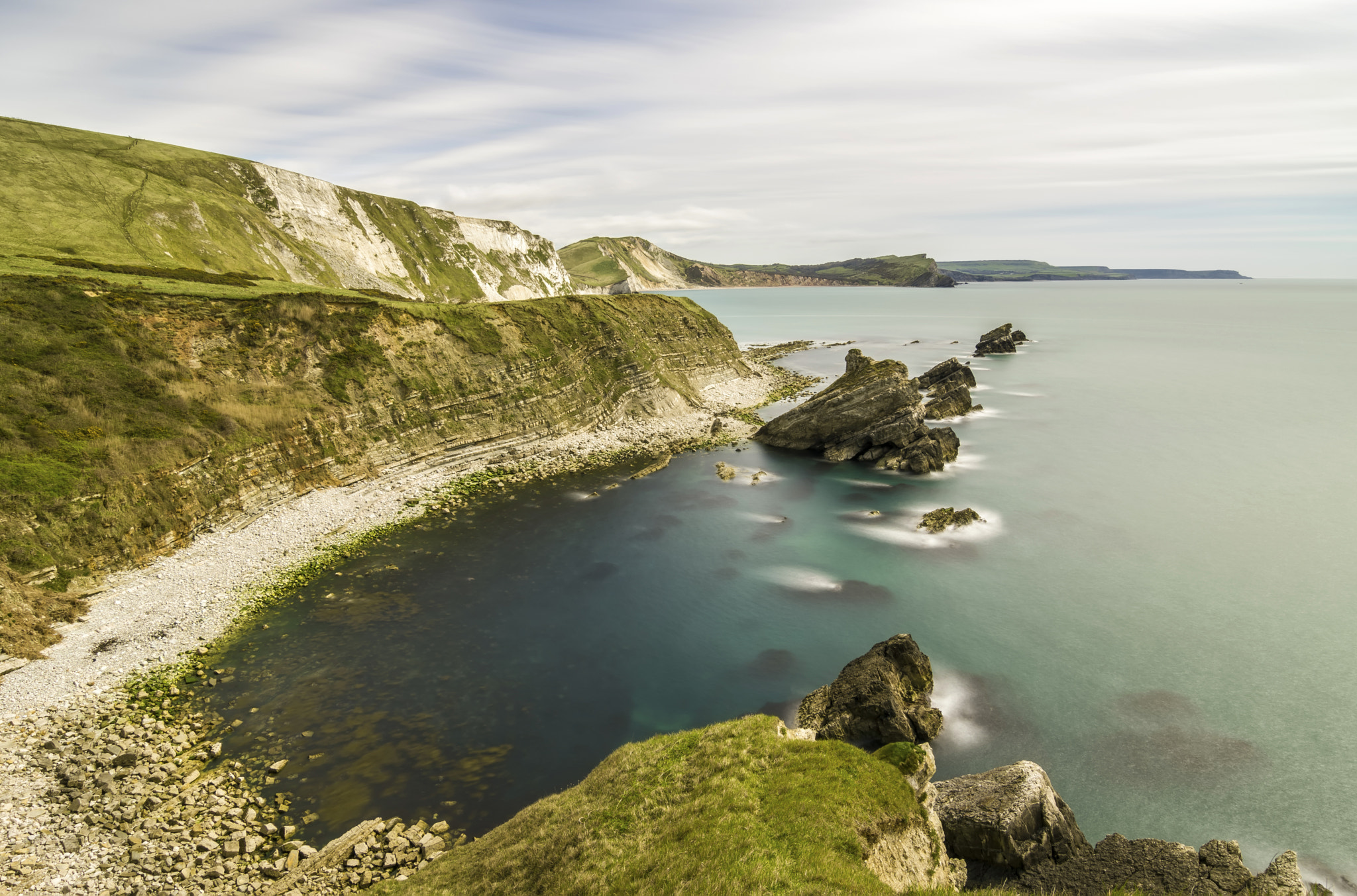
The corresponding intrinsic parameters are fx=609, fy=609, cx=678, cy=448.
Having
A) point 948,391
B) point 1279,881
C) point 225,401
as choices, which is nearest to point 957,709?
point 1279,881

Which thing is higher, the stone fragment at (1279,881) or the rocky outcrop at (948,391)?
the rocky outcrop at (948,391)

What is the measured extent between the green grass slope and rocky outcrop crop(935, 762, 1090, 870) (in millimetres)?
2509

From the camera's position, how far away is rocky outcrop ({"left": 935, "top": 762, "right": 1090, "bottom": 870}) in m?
18.9

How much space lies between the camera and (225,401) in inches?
1859

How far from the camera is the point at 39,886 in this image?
1811 centimetres

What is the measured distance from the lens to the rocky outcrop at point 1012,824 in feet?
61.9

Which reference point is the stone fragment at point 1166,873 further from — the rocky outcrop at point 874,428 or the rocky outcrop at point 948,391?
the rocky outcrop at point 948,391

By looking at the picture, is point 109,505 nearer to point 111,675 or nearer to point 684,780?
point 111,675

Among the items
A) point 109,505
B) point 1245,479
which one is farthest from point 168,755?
point 1245,479

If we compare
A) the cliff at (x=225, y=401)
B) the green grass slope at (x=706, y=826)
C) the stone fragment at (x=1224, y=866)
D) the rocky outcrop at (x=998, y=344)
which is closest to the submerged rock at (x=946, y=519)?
the stone fragment at (x=1224, y=866)

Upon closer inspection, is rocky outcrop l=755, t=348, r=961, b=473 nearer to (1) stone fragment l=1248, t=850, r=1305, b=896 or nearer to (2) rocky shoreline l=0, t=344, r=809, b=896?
(1) stone fragment l=1248, t=850, r=1305, b=896

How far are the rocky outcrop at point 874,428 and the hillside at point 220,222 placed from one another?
237 feet

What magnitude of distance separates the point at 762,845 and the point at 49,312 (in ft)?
196

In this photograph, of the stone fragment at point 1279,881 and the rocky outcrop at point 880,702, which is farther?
the rocky outcrop at point 880,702
